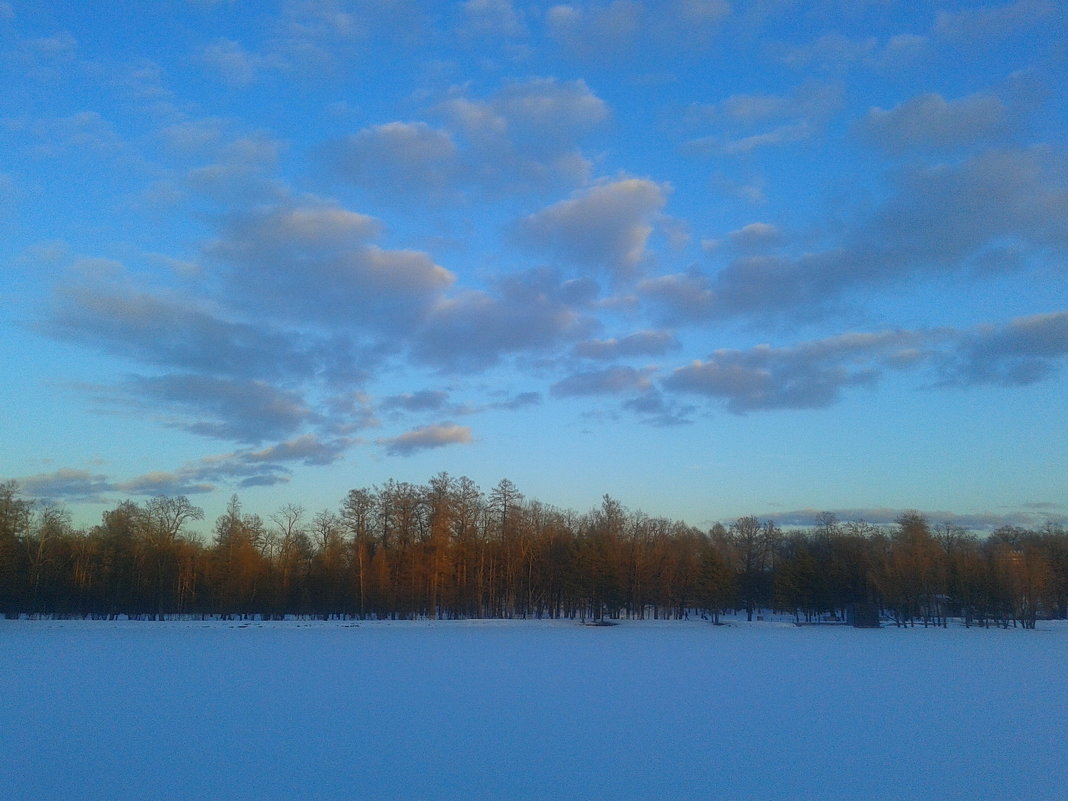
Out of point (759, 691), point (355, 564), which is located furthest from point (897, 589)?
point (759, 691)

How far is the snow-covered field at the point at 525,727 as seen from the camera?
463 inches

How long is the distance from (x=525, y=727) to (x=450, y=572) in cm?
5349

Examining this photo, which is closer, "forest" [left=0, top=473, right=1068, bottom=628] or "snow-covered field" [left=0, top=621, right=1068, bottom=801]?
"snow-covered field" [left=0, top=621, right=1068, bottom=801]

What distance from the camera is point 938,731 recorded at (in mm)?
16219

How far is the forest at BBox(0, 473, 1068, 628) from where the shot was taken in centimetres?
6762

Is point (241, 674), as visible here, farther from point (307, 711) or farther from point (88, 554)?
point (88, 554)

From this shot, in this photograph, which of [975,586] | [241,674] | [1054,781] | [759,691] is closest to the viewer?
[1054,781]

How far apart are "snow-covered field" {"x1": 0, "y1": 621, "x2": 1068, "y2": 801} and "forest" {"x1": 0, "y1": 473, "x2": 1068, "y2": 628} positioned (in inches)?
1460

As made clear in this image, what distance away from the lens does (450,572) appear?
68.6 m

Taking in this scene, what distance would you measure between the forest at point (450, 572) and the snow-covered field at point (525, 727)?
1460 inches

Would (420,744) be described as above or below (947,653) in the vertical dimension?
above

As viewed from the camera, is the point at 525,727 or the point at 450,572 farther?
the point at 450,572

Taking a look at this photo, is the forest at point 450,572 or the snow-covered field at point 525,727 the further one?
the forest at point 450,572

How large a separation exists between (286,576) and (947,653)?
181 ft
